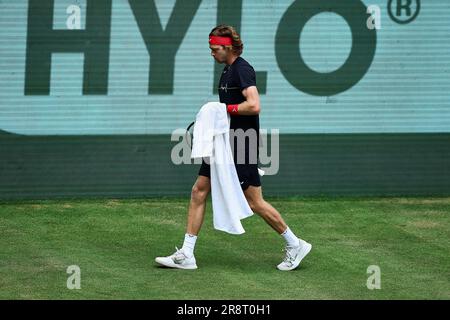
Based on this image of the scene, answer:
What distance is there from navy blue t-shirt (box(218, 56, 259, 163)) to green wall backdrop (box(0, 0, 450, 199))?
319cm

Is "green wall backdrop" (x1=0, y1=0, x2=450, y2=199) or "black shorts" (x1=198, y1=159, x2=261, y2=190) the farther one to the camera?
"green wall backdrop" (x1=0, y1=0, x2=450, y2=199)

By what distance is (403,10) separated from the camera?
1305 cm

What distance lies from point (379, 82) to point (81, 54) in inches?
134

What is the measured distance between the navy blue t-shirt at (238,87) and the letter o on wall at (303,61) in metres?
3.38

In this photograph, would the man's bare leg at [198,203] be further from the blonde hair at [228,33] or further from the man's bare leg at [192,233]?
the blonde hair at [228,33]

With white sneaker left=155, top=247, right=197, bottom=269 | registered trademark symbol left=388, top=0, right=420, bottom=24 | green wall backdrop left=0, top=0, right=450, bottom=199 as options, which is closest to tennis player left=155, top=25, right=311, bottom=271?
white sneaker left=155, top=247, right=197, bottom=269

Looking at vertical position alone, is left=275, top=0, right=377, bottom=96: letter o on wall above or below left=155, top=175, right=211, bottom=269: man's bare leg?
above

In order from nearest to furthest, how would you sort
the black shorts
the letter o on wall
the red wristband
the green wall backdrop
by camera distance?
the red wristband
the black shorts
the green wall backdrop
the letter o on wall

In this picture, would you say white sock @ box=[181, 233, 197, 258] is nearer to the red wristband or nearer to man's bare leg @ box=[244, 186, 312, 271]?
man's bare leg @ box=[244, 186, 312, 271]

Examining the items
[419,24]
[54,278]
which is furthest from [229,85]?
[419,24]

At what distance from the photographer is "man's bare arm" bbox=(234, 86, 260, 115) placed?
30.8 ft

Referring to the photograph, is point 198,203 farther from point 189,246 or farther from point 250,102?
point 250,102

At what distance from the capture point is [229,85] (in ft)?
31.4

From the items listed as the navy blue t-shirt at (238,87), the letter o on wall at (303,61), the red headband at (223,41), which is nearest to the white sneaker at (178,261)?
the navy blue t-shirt at (238,87)
